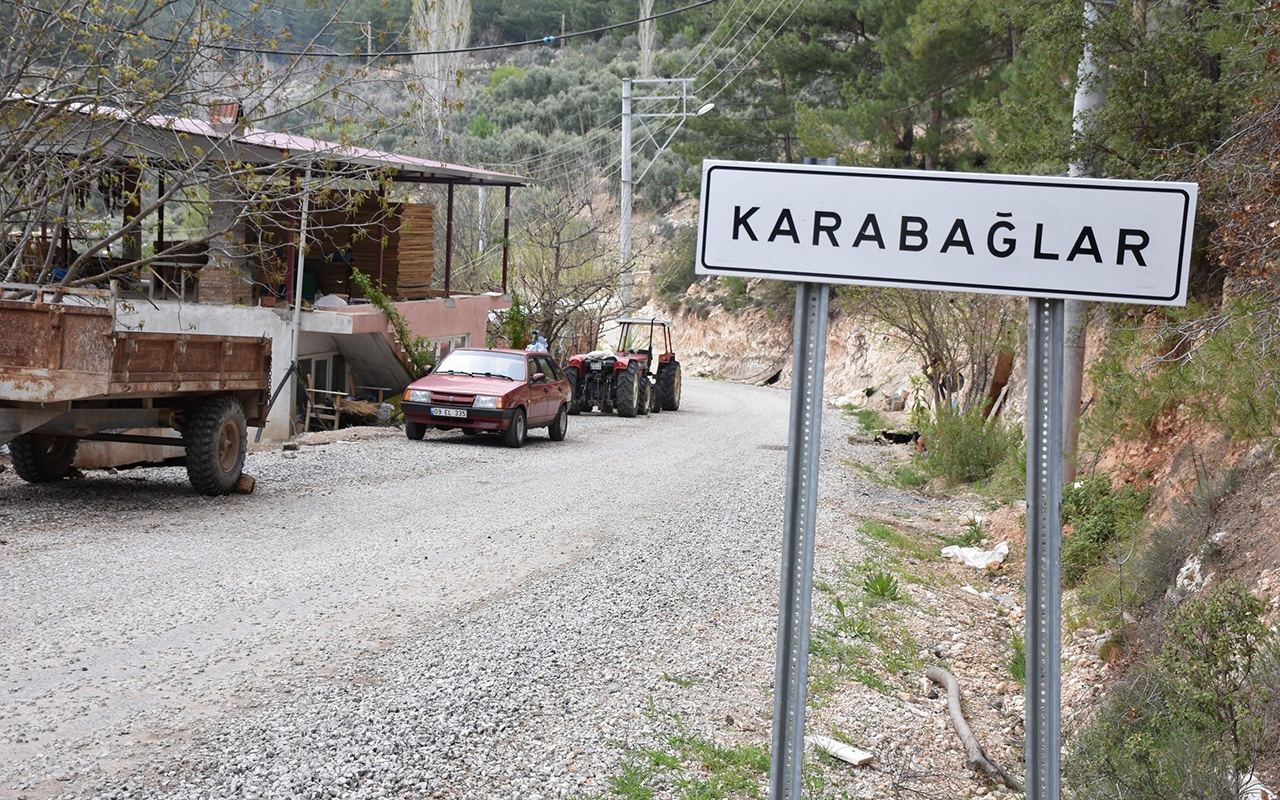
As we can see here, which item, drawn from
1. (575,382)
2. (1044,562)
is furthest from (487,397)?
(1044,562)

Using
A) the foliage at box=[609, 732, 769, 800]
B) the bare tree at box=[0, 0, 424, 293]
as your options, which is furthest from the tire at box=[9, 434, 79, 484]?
the foliage at box=[609, 732, 769, 800]

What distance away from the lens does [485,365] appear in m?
20.6

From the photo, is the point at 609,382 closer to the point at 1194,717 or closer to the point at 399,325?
the point at 399,325

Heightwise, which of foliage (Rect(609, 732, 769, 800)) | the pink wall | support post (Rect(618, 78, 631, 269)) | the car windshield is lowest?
foliage (Rect(609, 732, 769, 800))

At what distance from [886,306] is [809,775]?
18.2 meters

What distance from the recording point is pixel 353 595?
26.8ft

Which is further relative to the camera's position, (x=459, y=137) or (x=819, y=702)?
(x=459, y=137)

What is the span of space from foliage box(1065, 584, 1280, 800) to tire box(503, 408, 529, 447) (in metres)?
14.4

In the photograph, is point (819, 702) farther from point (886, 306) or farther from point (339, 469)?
point (886, 306)

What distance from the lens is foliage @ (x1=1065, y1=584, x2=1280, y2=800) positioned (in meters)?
4.54

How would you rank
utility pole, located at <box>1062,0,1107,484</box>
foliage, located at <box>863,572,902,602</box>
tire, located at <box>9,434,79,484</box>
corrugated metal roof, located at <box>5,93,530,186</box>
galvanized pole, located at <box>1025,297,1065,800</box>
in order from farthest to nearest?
1. corrugated metal roof, located at <box>5,93,530,186</box>
2. tire, located at <box>9,434,79,484</box>
3. utility pole, located at <box>1062,0,1107,484</box>
4. foliage, located at <box>863,572,902,602</box>
5. galvanized pole, located at <box>1025,297,1065,800</box>

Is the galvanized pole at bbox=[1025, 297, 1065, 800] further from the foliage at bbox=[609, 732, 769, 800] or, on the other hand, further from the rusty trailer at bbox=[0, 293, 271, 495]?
the rusty trailer at bbox=[0, 293, 271, 495]

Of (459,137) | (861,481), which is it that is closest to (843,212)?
(861,481)

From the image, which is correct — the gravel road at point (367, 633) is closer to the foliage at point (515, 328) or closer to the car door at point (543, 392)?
the car door at point (543, 392)
